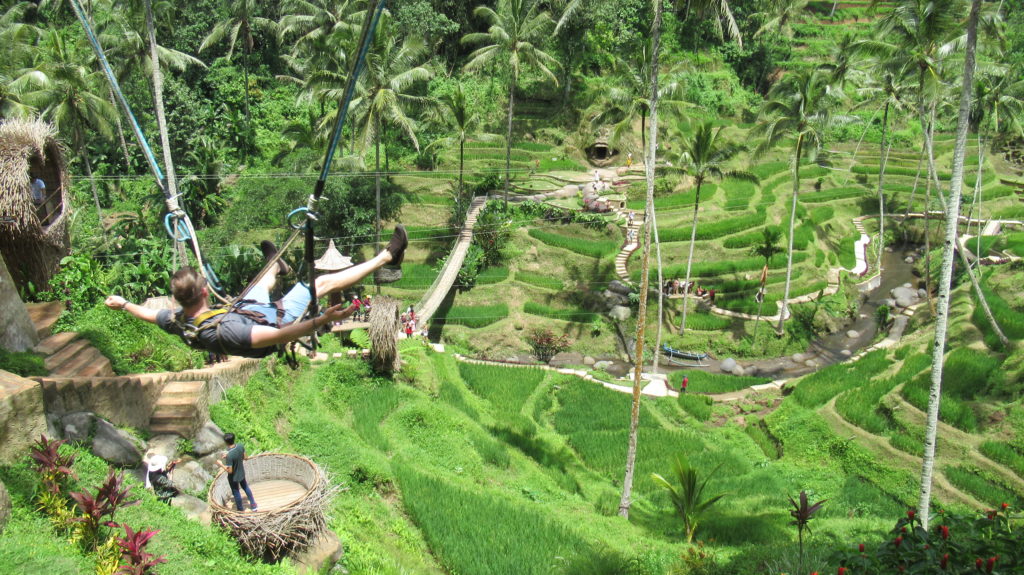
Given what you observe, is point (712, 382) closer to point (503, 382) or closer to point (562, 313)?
point (562, 313)

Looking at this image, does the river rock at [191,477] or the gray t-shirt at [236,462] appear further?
the river rock at [191,477]

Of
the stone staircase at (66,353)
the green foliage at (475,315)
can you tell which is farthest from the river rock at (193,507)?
the green foliage at (475,315)

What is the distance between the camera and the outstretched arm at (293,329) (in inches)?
163

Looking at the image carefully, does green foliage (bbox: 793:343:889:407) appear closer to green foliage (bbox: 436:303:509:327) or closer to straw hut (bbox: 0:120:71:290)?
green foliage (bbox: 436:303:509:327)

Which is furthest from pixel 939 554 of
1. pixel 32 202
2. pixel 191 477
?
pixel 32 202

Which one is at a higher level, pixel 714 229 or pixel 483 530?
pixel 714 229

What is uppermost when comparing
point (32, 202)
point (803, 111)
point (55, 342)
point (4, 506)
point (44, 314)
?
point (803, 111)

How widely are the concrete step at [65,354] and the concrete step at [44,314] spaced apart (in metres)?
0.52

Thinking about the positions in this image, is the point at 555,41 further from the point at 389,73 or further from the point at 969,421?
the point at 969,421

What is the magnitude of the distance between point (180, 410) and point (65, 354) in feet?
6.94

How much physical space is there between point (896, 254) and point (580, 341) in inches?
785

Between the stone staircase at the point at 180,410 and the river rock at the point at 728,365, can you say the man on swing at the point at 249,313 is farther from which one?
the river rock at the point at 728,365

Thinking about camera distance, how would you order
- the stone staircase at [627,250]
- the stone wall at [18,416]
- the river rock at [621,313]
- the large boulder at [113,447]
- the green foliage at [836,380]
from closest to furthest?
1. the stone wall at [18,416]
2. the large boulder at [113,447]
3. the green foliage at [836,380]
4. the river rock at [621,313]
5. the stone staircase at [627,250]

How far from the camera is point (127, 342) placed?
12.1m
